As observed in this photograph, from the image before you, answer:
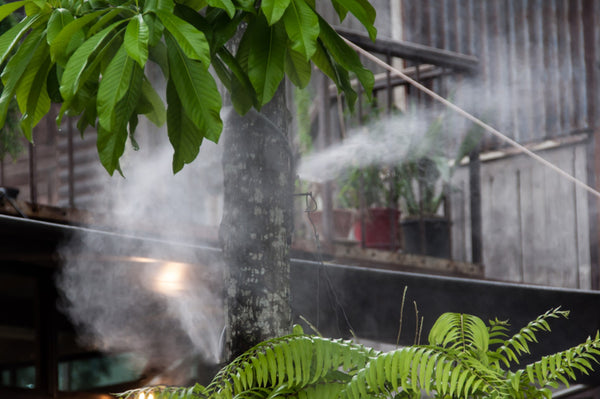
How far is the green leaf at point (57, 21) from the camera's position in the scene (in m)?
1.19

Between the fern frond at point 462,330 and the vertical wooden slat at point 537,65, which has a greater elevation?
the vertical wooden slat at point 537,65

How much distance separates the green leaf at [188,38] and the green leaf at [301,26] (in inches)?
6.1

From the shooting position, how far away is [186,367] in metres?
3.62

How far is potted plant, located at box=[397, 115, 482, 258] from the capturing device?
196 inches

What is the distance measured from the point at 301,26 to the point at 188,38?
0.20m

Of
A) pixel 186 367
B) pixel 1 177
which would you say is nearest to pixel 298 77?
pixel 186 367

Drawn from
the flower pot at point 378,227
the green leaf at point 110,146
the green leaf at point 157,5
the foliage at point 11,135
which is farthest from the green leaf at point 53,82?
the flower pot at point 378,227

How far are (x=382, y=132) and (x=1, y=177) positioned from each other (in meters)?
2.56

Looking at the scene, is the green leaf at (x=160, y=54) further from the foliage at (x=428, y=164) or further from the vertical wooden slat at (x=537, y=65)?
the vertical wooden slat at (x=537, y=65)

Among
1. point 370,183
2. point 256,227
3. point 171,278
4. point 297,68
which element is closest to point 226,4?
point 297,68

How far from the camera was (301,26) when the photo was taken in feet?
3.91

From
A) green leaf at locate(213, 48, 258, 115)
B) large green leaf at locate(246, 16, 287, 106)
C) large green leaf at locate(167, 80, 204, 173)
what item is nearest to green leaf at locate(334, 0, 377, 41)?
large green leaf at locate(246, 16, 287, 106)

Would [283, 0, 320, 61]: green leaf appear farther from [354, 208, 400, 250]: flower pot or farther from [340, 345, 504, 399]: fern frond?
[354, 208, 400, 250]: flower pot

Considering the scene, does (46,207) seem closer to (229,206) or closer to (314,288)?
(314,288)
